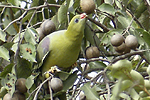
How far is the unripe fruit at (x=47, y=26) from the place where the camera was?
224 centimetres

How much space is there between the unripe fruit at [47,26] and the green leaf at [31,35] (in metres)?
0.20

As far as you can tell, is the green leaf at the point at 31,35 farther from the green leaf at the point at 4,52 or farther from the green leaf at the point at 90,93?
the green leaf at the point at 90,93

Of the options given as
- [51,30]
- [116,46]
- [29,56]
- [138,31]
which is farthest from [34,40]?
[138,31]

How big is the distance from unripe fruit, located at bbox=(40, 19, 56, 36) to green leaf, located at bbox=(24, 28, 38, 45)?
0.20m

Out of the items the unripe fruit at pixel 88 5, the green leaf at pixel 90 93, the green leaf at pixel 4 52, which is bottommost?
the green leaf at pixel 90 93

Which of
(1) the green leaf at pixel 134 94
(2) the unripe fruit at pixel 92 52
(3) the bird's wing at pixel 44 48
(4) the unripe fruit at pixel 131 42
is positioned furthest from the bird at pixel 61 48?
(1) the green leaf at pixel 134 94

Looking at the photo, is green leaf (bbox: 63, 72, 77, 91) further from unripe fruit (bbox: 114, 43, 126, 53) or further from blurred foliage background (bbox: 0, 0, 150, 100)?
unripe fruit (bbox: 114, 43, 126, 53)

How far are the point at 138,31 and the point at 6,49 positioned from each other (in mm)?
860

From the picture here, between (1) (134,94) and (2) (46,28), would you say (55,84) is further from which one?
(1) (134,94)

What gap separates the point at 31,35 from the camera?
6.74 ft

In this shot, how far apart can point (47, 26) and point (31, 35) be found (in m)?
0.22

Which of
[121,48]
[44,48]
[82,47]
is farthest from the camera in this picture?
[82,47]

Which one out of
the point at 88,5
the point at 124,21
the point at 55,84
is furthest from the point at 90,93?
the point at 124,21

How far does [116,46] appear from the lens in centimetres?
197
